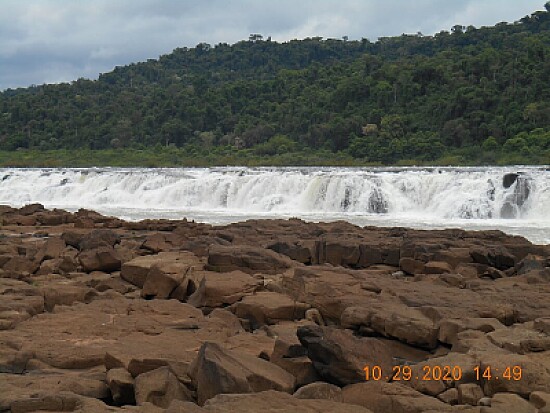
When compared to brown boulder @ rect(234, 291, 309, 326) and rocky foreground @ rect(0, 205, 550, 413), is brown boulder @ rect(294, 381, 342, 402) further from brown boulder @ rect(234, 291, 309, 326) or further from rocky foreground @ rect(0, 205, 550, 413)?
brown boulder @ rect(234, 291, 309, 326)

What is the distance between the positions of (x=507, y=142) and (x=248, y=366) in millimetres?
45330

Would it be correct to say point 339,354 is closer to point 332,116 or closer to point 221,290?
point 221,290

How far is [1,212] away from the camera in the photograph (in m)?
21.8

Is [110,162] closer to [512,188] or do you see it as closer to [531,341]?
[512,188]

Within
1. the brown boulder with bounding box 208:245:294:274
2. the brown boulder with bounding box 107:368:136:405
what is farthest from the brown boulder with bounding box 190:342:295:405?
the brown boulder with bounding box 208:245:294:274

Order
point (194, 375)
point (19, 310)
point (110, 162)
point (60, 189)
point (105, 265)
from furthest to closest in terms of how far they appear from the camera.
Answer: point (110, 162) < point (60, 189) < point (105, 265) < point (19, 310) < point (194, 375)

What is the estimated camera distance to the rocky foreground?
5.38 meters

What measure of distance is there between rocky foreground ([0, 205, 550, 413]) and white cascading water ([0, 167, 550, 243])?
374 inches

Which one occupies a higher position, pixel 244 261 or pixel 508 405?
pixel 244 261

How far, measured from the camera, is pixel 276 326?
7.84 m

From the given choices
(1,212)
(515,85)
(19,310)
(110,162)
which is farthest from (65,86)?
(19,310)
